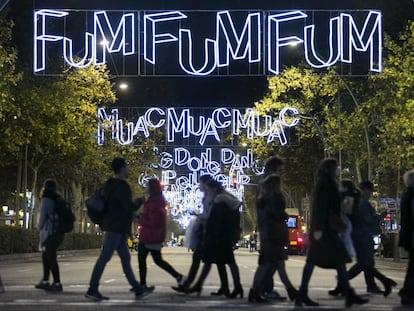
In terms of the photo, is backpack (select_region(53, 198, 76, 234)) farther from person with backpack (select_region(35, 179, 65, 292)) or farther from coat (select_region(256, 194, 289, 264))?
coat (select_region(256, 194, 289, 264))

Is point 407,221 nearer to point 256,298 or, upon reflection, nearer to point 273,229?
point 273,229

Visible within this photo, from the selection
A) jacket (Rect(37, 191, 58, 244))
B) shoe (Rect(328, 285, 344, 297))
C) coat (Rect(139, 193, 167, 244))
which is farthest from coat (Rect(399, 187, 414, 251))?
jacket (Rect(37, 191, 58, 244))

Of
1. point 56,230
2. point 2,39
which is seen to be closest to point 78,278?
point 56,230

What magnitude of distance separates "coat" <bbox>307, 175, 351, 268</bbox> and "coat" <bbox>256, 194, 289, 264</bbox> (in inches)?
29.2

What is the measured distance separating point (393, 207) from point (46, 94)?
54.3 feet

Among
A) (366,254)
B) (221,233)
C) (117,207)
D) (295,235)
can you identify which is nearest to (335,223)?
(221,233)

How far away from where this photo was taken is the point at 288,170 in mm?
55812

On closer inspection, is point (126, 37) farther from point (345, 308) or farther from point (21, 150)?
point (21, 150)

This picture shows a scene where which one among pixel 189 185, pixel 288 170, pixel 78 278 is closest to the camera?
pixel 78 278

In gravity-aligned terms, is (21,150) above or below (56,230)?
above

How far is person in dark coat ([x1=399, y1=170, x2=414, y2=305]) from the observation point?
12625 millimetres

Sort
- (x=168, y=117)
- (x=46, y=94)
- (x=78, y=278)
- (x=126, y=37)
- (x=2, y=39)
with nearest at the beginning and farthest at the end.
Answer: (x=78, y=278), (x=126, y=37), (x=2, y=39), (x=46, y=94), (x=168, y=117)

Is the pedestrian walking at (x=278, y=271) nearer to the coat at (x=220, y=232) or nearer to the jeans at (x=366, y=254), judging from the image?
the coat at (x=220, y=232)

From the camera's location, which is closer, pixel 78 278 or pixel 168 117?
pixel 78 278
